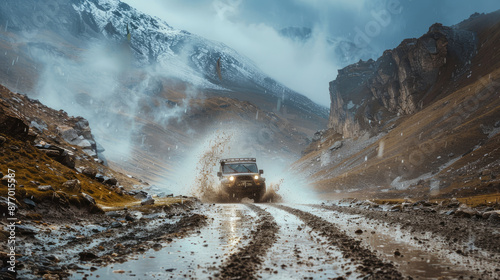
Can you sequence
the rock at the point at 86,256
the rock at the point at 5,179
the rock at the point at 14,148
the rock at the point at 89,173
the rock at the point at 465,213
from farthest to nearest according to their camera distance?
1. the rock at the point at 89,173
2. the rock at the point at 14,148
3. the rock at the point at 465,213
4. the rock at the point at 5,179
5. the rock at the point at 86,256

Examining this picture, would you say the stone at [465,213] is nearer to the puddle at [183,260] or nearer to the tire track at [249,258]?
the tire track at [249,258]

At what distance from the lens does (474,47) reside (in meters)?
157

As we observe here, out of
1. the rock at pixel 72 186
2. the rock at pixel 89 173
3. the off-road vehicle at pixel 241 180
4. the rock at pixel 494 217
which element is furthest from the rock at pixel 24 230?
the off-road vehicle at pixel 241 180

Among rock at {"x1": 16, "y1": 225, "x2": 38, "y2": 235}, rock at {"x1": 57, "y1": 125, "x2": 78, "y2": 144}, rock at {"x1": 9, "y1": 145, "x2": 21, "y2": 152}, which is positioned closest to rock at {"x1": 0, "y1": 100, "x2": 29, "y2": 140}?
rock at {"x1": 9, "y1": 145, "x2": 21, "y2": 152}

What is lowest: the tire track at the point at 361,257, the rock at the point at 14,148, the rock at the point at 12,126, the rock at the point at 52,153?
the tire track at the point at 361,257

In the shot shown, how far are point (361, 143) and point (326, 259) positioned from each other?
515 ft

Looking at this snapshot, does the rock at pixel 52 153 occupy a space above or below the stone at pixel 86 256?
above

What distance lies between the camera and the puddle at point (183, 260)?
7.19 meters

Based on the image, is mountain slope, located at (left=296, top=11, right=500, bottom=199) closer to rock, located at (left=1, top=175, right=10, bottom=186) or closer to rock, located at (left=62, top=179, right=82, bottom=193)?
rock, located at (left=62, top=179, right=82, bottom=193)

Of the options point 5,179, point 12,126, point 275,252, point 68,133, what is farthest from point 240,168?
point 68,133

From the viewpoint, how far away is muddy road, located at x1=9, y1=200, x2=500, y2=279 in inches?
282

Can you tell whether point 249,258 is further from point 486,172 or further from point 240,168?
point 486,172

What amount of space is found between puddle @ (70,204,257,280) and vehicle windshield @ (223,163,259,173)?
20225 millimetres

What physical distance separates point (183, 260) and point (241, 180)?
76.7ft
